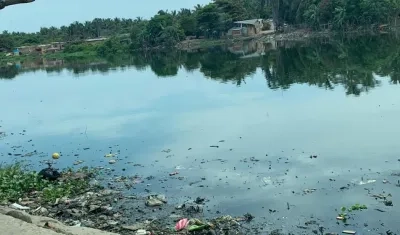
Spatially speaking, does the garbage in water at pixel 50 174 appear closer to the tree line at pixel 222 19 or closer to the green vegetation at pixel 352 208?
the green vegetation at pixel 352 208

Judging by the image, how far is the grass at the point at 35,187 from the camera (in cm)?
917

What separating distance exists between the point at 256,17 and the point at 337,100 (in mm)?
55677

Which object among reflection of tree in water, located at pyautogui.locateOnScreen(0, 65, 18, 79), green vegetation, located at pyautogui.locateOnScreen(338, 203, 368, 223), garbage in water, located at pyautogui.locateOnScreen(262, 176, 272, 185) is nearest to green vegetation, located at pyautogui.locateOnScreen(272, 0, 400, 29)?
reflection of tree in water, located at pyautogui.locateOnScreen(0, 65, 18, 79)

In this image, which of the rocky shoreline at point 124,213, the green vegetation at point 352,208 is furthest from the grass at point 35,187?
the green vegetation at point 352,208

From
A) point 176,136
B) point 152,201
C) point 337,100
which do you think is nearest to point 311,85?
point 337,100

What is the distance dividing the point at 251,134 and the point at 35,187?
6.25 m

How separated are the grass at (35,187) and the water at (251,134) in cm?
130

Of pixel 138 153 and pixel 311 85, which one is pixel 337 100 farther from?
pixel 138 153

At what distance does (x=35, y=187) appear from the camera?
978cm

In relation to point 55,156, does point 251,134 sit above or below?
above

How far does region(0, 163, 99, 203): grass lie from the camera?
30.1 feet

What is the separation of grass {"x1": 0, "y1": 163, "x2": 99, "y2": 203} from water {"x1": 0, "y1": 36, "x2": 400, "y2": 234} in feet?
4.28

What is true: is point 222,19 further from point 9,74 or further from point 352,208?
point 352,208

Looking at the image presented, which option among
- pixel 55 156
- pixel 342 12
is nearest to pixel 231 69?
pixel 55 156
